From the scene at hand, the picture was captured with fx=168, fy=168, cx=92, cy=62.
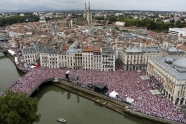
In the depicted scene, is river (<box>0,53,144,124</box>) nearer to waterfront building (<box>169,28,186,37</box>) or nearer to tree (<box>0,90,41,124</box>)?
tree (<box>0,90,41,124</box>)

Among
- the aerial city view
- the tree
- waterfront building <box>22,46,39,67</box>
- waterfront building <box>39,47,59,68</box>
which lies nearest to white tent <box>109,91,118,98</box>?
the aerial city view

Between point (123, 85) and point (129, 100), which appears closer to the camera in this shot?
point (129, 100)

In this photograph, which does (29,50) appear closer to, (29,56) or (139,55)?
(29,56)

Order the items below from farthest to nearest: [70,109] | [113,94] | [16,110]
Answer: [113,94] → [70,109] → [16,110]

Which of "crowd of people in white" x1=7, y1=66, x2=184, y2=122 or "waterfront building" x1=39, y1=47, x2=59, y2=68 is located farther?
"waterfront building" x1=39, y1=47, x2=59, y2=68

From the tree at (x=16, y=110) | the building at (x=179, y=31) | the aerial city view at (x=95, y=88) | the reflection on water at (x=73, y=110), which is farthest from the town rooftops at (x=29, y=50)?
the building at (x=179, y=31)

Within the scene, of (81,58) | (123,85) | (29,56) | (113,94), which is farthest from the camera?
(29,56)

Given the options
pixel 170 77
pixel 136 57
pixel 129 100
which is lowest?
pixel 129 100

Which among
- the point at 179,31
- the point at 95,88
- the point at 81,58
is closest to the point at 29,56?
the point at 81,58
